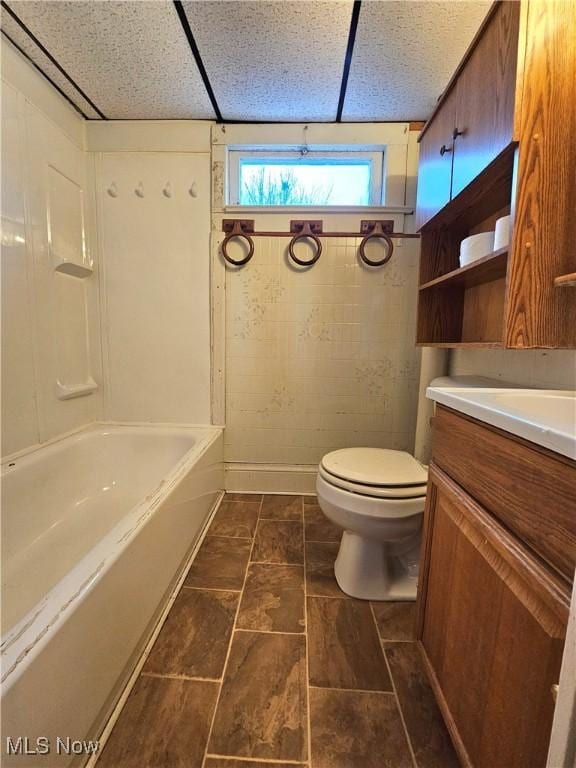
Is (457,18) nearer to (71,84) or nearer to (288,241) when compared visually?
(288,241)

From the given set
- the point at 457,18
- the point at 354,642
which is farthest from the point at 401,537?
the point at 457,18

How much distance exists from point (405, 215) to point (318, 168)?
0.60m

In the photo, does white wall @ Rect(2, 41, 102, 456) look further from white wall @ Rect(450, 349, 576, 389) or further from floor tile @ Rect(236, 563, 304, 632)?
white wall @ Rect(450, 349, 576, 389)

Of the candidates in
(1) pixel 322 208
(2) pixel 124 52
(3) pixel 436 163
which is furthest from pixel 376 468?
(2) pixel 124 52

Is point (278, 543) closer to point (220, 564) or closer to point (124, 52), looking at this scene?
point (220, 564)

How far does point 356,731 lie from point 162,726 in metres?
0.49

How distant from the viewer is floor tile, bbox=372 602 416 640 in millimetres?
1105

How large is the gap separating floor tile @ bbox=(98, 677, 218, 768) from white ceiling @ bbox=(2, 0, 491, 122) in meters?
2.22

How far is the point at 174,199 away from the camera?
1.89m

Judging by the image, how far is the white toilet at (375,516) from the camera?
3.75ft

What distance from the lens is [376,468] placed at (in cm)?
126

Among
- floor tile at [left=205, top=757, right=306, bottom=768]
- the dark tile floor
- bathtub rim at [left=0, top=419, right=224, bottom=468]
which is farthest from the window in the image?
floor tile at [left=205, top=757, right=306, bottom=768]

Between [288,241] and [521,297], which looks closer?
[521,297]

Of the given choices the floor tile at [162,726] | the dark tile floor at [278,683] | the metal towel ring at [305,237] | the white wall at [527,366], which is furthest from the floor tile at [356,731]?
the metal towel ring at [305,237]
